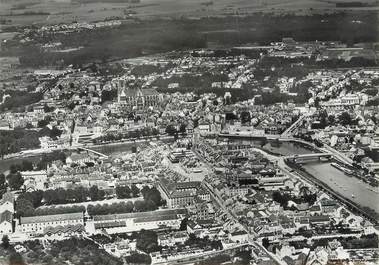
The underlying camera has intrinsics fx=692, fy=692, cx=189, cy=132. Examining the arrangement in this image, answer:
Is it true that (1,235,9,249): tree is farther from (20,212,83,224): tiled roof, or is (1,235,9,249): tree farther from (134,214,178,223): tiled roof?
(134,214,178,223): tiled roof

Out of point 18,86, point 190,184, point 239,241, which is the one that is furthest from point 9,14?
point 239,241

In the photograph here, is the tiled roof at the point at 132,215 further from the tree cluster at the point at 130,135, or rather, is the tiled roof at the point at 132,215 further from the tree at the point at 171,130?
the tree at the point at 171,130

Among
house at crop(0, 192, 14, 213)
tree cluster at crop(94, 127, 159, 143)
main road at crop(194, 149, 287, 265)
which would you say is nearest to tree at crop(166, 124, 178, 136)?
tree cluster at crop(94, 127, 159, 143)

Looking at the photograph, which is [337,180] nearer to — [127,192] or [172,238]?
[127,192]

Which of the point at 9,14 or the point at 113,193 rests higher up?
the point at 9,14

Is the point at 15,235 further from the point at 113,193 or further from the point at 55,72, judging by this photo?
the point at 55,72

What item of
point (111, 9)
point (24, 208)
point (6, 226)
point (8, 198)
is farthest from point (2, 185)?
point (111, 9)

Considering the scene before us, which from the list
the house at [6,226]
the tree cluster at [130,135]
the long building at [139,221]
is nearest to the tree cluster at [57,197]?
the house at [6,226]
